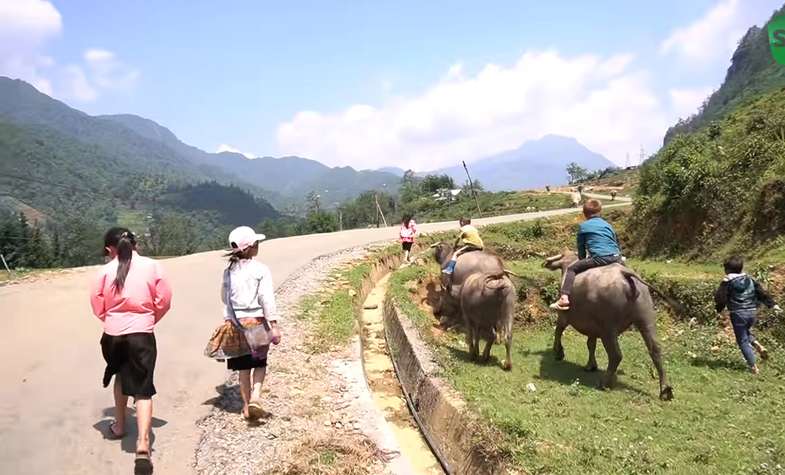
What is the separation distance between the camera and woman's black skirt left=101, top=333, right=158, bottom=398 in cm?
562

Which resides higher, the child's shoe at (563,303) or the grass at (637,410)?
the child's shoe at (563,303)

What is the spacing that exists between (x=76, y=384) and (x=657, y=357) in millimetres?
7827

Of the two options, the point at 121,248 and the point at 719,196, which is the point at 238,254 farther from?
the point at 719,196

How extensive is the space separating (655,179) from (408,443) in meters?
17.7

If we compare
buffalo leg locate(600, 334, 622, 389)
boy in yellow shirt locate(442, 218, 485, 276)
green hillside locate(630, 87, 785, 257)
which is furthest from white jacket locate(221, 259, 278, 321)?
green hillside locate(630, 87, 785, 257)

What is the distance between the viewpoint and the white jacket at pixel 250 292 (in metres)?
6.52

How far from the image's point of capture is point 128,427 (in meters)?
6.40

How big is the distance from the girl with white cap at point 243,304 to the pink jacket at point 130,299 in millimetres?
903

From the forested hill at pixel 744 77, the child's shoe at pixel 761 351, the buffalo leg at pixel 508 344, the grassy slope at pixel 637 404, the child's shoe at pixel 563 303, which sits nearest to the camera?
the grassy slope at pixel 637 404

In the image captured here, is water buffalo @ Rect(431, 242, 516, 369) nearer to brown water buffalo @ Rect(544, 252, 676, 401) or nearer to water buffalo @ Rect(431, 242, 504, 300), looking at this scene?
brown water buffalo @ Rect(544, 252, 676, 401)

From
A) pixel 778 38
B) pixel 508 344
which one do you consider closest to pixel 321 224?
pixel 778 38

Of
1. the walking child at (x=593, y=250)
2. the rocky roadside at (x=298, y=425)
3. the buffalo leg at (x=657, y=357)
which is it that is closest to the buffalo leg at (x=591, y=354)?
the walking child at (x=593, y=250)

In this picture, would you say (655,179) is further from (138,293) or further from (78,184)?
(78,184)

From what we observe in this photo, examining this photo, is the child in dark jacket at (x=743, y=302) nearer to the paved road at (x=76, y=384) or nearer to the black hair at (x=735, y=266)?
the black hair at (x=735, y=266)
